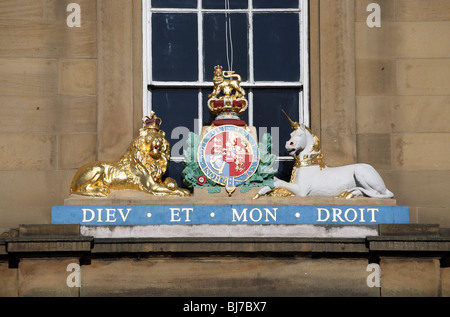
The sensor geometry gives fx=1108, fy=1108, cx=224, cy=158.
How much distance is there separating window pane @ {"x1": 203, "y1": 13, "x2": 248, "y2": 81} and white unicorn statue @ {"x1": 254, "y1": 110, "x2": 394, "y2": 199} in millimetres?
1238

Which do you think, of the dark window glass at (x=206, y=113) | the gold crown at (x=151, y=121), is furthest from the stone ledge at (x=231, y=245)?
the dark window glass at (x=206, y=113)

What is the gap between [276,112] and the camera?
1348cm

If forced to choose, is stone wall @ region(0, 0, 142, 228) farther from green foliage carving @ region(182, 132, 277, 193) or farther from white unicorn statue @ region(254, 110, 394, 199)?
white unicorn statue @ region(254, 110, 394, 199)

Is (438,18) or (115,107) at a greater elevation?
(438,18)

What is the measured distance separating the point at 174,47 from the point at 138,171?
5.86 feet

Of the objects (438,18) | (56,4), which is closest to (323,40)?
(438,18)

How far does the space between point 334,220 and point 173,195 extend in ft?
6.01

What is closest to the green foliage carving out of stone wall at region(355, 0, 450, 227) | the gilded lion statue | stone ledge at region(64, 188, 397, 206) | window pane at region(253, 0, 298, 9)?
stone ledge at region(64, 188, 397, 206)

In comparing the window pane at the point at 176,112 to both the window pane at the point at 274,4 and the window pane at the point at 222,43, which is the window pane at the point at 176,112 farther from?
the window pane at the point at 274,4

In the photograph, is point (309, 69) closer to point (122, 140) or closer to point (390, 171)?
point (390, 171)

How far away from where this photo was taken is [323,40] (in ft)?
44.0
